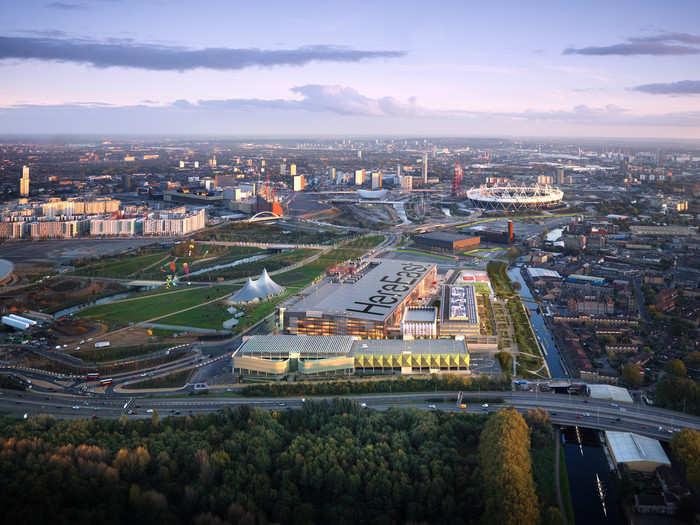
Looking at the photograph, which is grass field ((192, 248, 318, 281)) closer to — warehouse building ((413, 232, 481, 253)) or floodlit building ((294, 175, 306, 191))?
warehouse building ((413, 232, 481, 253))

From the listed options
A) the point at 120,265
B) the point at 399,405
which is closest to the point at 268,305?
the point at 399,405

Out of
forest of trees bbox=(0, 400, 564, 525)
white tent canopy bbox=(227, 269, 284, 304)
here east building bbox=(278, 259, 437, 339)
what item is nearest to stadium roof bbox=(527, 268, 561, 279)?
here east building bbox=(278, 259, 437, 339)

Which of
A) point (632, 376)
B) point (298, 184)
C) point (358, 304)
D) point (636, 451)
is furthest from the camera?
point (298, 184)

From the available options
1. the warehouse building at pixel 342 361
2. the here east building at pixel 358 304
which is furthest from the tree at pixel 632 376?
the here east building at pixel 358 304

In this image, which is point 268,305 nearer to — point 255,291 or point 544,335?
point 255,291

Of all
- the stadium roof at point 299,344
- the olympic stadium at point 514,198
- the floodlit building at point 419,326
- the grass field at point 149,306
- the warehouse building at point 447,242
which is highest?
the olympic stadium at point 514,198

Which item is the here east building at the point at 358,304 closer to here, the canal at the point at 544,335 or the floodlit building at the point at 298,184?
the canal at the point at 544,335
